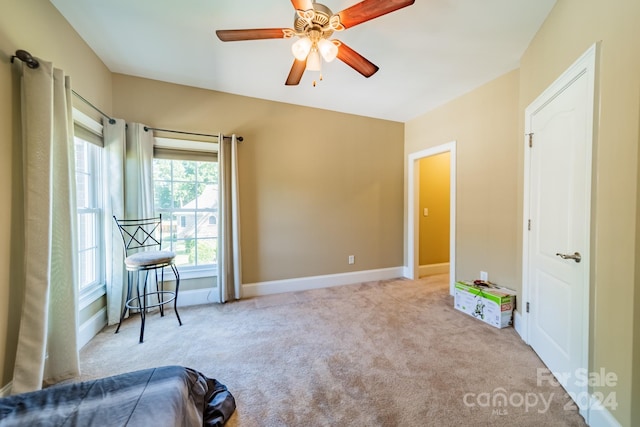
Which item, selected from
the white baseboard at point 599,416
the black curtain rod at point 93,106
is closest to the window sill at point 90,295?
the black curtain rod at point 93,106

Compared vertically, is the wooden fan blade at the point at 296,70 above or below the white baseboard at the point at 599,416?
above

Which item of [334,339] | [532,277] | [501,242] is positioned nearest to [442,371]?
[334,339]

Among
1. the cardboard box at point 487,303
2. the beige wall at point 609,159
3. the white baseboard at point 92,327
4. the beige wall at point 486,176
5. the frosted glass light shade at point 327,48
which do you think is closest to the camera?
the beige wall at point 609,159

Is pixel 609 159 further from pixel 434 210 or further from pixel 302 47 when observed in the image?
pixel 434 210

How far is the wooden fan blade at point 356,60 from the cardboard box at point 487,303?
2428 mm

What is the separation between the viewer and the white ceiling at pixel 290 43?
183 cm

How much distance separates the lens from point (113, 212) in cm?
249

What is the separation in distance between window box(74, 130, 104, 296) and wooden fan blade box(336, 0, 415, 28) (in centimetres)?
250

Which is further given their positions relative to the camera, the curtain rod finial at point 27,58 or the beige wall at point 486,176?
the beige wall at point 486,176

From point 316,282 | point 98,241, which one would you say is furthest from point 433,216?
point 98,241

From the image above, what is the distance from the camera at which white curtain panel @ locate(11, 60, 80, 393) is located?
1.48 meters

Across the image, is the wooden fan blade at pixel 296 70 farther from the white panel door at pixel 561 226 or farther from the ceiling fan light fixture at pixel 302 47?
the white panel door at pixel 561 226

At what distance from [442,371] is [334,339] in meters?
0.89

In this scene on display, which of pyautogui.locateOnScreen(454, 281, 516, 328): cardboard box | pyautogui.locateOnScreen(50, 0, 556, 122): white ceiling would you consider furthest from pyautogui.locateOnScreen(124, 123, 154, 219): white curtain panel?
pyautogui.locateOnScreen(454, 281, 516, 328): cardboard box
